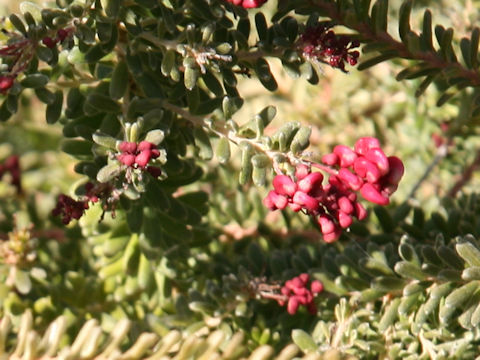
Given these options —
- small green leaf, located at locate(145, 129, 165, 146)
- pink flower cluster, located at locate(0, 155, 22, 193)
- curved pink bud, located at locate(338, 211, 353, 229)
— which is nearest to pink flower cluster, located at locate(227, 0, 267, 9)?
small green leaf, located at locate(145, 129, 165, 146)

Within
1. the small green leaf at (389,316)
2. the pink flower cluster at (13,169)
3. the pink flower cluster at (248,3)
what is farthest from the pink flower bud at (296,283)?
the pink flower cluster at (13,169)

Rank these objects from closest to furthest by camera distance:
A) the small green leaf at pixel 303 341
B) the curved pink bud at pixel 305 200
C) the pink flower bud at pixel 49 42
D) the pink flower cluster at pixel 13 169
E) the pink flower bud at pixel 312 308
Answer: the curved pink bud at pixel 305 200, the pink flower bud at pixel 49 42, the small green leaf at pixel 303 341, the pink flower bud at pixel 312 308, the pink flower cluster at pixel 13 169

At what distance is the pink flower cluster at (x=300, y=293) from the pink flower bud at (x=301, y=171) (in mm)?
306

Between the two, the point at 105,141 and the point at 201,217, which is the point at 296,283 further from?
the point at 105,141

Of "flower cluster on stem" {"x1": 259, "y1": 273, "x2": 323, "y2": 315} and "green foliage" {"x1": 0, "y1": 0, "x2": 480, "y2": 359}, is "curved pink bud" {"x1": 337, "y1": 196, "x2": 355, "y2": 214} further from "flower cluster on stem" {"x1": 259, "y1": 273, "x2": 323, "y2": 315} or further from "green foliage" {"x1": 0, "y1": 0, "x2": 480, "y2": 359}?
"flower cluster on stem" {"x1": 259, "y1": 273, "x2": 323, "y2": 315}

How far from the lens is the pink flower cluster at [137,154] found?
0.96 meters

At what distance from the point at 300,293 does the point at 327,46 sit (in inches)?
16.5

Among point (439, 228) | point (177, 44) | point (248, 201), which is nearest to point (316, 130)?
point (248, 201)

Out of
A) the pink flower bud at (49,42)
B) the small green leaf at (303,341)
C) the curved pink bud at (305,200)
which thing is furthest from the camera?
the small green leaf at (303,341)

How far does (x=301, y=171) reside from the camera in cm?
96

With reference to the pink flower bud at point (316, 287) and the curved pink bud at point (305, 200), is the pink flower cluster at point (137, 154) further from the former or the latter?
the pink flower bud at point (316, 287)

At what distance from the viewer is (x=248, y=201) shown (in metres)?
1.65

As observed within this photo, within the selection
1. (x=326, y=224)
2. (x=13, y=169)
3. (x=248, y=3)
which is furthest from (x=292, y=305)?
(x=13, y=169)

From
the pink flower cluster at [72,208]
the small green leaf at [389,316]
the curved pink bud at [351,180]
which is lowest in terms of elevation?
the small green leaf at [389,316]
